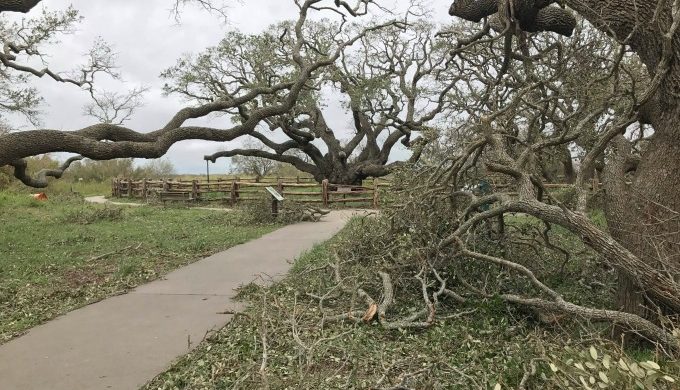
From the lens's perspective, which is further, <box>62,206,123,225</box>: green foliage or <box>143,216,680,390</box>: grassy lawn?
<box>62,206,123,225</box>: green foliage

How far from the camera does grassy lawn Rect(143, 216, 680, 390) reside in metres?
3.37

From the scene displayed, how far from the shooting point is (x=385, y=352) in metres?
4.09

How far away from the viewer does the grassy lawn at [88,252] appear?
626cm

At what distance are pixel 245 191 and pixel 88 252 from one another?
47.8 feet

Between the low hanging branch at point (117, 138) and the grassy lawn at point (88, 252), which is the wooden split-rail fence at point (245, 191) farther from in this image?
the low hanging branch at point (117, 138)

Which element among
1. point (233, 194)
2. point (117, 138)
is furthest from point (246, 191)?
point (117, 138)

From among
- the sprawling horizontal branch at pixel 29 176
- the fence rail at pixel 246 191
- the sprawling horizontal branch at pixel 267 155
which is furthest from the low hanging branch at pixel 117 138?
the sprawling horizontal branch at pixel 267 155

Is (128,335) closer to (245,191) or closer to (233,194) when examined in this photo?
(245,191)

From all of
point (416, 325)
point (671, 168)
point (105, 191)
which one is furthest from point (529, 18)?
point (105, 191)

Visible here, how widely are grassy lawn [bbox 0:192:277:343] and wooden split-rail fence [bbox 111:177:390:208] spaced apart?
19.8ft

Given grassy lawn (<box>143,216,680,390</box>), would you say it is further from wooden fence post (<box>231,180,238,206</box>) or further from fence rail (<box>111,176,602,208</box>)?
wooden fence post (<box>231,180,238,206</box>)

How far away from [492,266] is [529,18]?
3.19 m

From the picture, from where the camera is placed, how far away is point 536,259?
670 cm

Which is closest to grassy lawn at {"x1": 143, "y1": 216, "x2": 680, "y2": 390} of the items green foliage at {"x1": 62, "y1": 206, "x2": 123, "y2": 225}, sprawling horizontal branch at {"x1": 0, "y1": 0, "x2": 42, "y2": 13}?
sprawling horizontal branch at {"x1": 0, "y1": 0, "x2": 42, "y2": 13}
